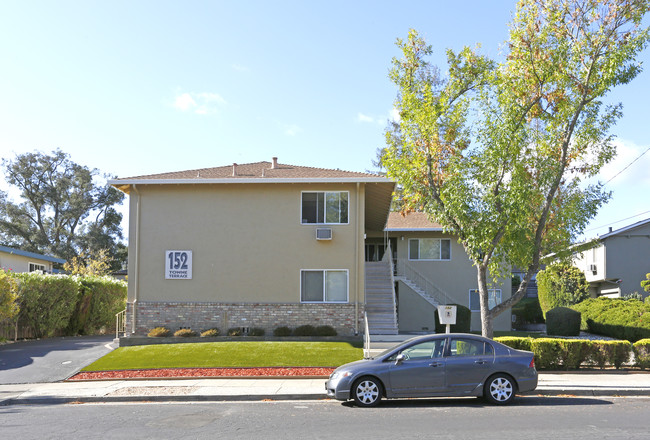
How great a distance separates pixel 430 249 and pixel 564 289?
8.19 meters

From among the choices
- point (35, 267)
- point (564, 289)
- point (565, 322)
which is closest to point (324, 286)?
point (565, 322)

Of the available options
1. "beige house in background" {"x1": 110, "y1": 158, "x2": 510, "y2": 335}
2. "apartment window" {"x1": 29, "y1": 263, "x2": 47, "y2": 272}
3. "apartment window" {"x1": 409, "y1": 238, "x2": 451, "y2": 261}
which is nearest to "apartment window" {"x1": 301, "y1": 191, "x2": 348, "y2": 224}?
"beige house in background" {"x1": 110, "y1": 158, "x2": 510, "y2": 335}

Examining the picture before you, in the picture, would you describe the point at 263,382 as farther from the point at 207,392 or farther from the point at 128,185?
the point at 128,185

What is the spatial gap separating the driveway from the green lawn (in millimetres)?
713

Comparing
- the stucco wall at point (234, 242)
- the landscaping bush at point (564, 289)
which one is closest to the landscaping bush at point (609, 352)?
the stucco wall at point (234, 242)

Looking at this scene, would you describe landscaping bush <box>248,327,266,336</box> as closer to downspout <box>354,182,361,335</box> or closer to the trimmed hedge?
downspout <box>354,182,361,335</box>

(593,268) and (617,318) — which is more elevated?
(593,268)

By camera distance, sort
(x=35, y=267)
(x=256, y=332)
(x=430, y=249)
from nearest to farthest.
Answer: (x=256, y=332) → (x=430, y=249) → (x=35, y=267)

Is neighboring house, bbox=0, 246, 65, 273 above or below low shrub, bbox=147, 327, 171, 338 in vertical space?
above

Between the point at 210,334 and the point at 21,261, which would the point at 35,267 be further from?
the point at 210,334

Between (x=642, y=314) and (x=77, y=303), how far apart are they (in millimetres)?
22536

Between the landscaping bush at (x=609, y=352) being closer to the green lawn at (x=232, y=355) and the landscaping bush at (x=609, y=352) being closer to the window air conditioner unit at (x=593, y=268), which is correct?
the green lawn at (x=232, y=355)

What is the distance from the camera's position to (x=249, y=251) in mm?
21688

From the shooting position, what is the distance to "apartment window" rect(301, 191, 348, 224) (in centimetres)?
2162
